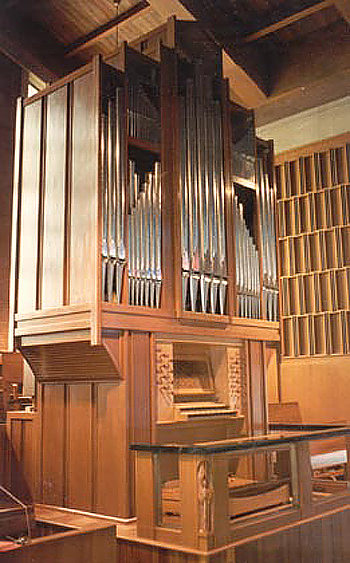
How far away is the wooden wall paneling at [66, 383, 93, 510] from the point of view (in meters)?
3.61

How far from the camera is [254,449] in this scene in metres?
3.06

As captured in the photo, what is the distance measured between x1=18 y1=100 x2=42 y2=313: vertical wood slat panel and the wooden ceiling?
1.05ft

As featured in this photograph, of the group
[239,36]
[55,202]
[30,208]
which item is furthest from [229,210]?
[239,36]

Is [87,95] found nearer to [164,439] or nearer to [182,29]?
[182,29]

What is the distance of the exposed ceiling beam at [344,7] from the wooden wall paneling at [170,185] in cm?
147

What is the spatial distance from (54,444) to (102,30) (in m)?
2.19

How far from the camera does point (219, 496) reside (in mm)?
2859

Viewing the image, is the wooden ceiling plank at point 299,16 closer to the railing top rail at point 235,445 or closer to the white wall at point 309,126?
the white wall at point 309,126

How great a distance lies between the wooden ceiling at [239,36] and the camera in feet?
7.87

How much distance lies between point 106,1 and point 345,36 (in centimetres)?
104

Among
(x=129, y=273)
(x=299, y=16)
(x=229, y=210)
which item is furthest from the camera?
(x=229, y=210)

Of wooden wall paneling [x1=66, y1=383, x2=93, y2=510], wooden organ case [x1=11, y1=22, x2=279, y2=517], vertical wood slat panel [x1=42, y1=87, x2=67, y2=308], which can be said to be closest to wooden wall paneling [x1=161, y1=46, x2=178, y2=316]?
wooden organ case [x1=11, y1=22, x2=279, y2=517]

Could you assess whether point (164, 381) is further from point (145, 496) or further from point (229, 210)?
point (229, 210)

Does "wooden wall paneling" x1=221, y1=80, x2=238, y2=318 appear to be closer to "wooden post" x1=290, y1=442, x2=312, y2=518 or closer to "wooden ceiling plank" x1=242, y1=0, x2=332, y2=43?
"wooden post" x1=290, y1=442, x2=312, y2=518
